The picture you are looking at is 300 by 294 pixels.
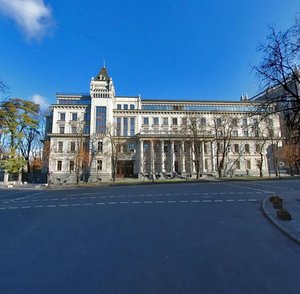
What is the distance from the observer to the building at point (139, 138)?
175 ft

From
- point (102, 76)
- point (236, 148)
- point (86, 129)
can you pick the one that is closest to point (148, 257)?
point (86, 129)

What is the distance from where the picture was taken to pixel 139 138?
56000 mm

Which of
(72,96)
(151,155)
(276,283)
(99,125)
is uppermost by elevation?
(72,96)

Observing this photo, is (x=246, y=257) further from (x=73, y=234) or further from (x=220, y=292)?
(x=73, y=234)

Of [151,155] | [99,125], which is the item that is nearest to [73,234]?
[151,155]

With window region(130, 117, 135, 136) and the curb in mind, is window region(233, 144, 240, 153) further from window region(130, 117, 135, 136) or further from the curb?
the curb

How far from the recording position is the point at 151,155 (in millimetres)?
54594

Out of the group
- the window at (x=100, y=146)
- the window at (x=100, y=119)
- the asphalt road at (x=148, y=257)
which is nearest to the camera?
the asphalt road at (x=148, y=257)

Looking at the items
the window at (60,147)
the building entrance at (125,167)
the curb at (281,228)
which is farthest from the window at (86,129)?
the curb at (281,228)

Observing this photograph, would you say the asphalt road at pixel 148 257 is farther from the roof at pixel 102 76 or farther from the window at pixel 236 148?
the window at pixel 236 148

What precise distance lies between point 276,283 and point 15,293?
14.6 ft

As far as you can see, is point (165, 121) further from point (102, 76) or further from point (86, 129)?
point (86, 129)

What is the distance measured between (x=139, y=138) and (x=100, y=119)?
11.2 metres

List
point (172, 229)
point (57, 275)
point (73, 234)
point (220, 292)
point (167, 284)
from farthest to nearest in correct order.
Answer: point (172, 229) → point (73, 234) → point (57, 275) → point (167, 284) → point (220, 292)
